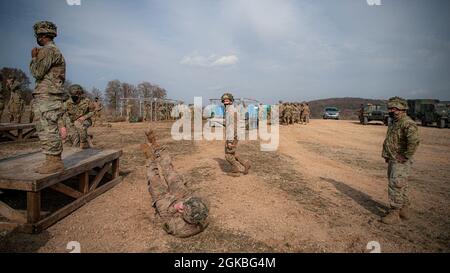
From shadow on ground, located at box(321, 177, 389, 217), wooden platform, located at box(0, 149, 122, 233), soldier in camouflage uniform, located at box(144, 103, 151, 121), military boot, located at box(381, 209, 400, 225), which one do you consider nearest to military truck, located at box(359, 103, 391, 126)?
shadow on ground, located at box(321, 177, 389, 217)

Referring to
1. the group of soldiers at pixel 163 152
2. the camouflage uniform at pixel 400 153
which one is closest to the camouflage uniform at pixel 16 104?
the group of soldiers at pixel 163 152

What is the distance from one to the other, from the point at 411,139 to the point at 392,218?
1.36 meters

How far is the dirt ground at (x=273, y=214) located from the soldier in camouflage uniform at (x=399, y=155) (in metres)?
0.25

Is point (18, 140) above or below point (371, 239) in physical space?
above

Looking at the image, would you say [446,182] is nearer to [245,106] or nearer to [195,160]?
[195,160]

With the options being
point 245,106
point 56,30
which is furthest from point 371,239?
point 245,106

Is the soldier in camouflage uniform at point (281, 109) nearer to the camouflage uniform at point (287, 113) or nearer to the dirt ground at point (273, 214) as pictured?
the camouflage uniform at point (287, 113)

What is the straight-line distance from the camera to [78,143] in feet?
24.7

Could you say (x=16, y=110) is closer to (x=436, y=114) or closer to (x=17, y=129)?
(x=17, y=129)

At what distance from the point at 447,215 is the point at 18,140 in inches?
578

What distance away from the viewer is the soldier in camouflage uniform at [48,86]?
159 inches
